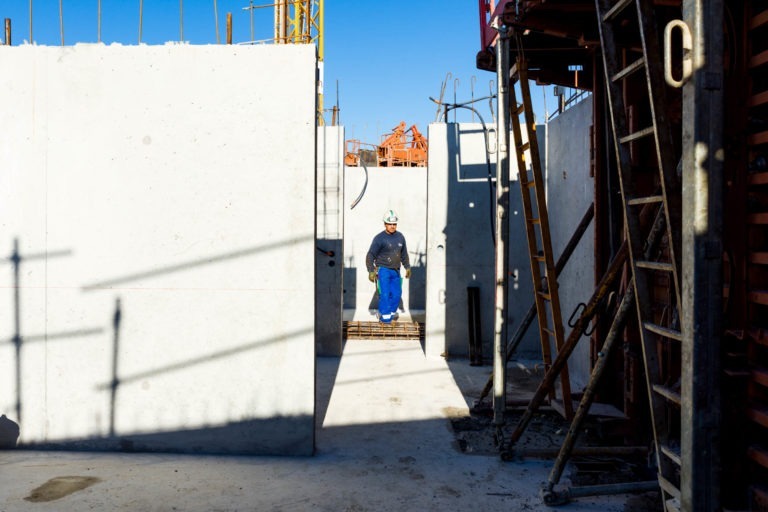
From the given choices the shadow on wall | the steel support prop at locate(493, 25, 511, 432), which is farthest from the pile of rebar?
the shadow on wall

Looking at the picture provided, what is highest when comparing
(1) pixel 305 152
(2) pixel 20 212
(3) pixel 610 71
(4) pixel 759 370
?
(3) pixel 610 71

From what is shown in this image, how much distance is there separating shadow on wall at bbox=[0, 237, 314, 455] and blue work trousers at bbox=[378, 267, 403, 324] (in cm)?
541

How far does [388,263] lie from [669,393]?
7278mm

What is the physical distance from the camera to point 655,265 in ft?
10.4

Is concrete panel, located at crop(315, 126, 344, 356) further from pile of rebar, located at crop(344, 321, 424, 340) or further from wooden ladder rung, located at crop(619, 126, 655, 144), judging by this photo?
wooden ladder rung, located at crop(619, 126, 655, 144)

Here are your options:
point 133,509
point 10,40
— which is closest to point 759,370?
point 133,509

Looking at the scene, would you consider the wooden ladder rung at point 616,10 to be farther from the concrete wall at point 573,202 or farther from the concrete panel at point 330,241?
the concrete panel at point 330,241

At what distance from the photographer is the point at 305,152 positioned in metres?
4.84

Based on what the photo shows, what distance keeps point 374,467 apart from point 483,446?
1050 mm

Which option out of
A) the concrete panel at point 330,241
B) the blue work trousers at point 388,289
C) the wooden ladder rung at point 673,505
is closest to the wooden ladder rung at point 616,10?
the wooden ladder rung at point 673,505

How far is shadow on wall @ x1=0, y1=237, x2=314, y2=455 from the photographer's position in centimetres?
492

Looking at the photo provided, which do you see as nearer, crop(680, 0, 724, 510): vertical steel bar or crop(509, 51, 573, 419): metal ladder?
crop(680, 0, 724, 510): vertical steel bar

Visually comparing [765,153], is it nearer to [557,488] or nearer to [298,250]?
[557,488]

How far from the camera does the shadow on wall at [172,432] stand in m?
4.92
